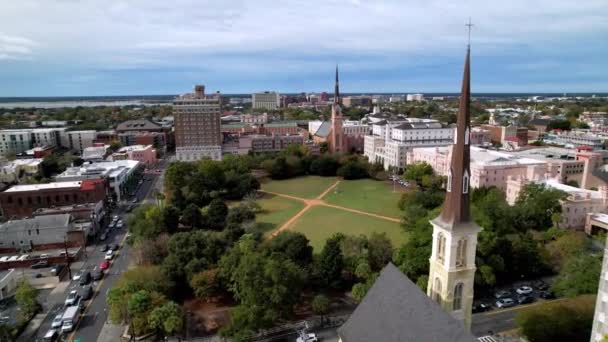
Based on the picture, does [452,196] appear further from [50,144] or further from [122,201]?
[50,144]

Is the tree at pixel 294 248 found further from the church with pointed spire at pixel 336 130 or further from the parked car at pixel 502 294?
the church with pointed spire at pixel 336 130

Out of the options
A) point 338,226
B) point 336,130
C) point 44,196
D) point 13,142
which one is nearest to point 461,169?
point 338,226

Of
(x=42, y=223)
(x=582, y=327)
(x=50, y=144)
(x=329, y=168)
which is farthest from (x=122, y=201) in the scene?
(x=582, y=327)

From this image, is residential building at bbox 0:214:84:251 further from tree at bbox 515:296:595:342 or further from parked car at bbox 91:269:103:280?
tree at bbox 515:296:595:342

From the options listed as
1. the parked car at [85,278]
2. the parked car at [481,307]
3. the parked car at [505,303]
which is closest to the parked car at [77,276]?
the parked car at [85,278]

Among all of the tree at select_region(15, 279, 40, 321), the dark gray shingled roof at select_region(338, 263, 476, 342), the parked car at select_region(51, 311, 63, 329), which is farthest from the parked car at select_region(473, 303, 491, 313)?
the tree at select_region(15, 279, 40, 321)

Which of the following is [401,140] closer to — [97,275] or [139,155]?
[139,155]
